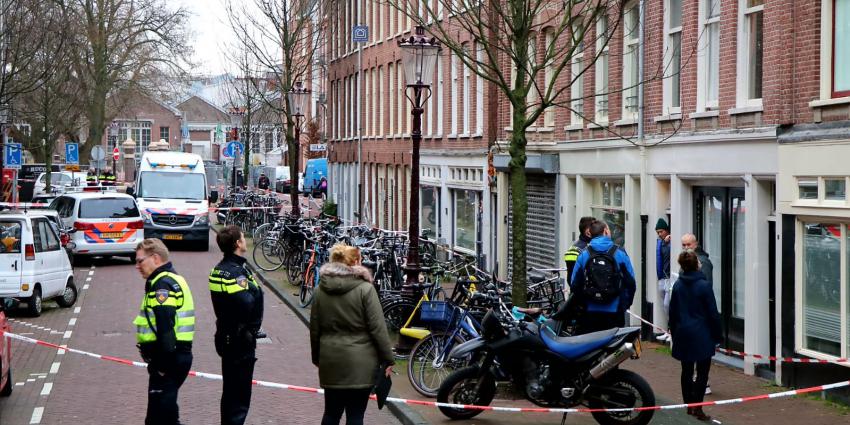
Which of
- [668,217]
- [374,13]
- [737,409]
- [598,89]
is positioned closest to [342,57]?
[374,13]

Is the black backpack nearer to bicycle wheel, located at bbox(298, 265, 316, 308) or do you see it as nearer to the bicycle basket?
the bicycle basket

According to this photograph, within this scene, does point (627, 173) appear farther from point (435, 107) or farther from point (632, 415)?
point (435, 107)

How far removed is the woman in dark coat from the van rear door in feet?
37.8

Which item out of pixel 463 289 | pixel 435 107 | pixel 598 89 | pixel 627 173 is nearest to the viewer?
pixel 463 289

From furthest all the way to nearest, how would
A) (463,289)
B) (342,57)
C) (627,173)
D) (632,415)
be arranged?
(342,57), (627,173), (463,289), (632,415)

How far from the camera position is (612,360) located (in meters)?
10.5

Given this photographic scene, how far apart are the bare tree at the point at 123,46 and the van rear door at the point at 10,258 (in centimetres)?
3899

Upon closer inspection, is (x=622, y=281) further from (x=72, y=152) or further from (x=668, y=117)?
(x=72, y=152)

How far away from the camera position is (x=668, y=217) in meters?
17.3

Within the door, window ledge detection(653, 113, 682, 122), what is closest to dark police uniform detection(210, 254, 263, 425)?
the door

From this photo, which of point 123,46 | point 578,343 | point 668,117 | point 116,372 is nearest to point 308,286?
point 116,372

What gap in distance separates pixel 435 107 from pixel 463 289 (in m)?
18.3

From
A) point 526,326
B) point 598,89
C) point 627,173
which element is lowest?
point 526,326

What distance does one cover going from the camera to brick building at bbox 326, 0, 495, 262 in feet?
96.6
